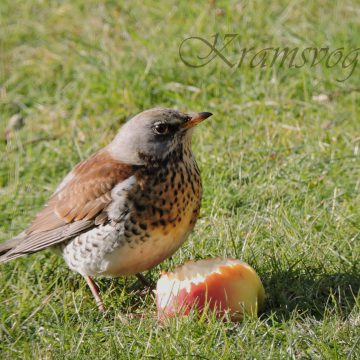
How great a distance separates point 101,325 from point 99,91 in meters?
3.34

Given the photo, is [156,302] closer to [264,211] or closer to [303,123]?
[264,211]

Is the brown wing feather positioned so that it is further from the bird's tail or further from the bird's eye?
the bird's eye

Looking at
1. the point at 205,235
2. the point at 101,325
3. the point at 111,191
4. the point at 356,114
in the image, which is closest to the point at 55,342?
the point at 101,325

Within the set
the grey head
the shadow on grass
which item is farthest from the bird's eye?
the shadow on grass

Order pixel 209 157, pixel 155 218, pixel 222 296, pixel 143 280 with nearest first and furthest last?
1. pixel 222 296
2. pixel 155 218
3. pixel 143 280
4. pixel 209 157

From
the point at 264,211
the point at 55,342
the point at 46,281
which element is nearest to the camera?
the point at 55,342

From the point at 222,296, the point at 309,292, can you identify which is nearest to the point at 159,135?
the point at 222,296

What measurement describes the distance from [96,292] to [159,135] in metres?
0.98

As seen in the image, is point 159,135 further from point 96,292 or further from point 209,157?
point 209,157

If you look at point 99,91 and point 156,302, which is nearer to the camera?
point 156,302

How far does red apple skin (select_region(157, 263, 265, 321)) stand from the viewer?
4734 millimetres

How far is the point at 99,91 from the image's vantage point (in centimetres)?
786

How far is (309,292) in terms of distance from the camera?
503 centimetres

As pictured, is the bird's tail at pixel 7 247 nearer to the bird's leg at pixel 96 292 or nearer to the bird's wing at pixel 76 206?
the bird's wing at pixel 76 206
